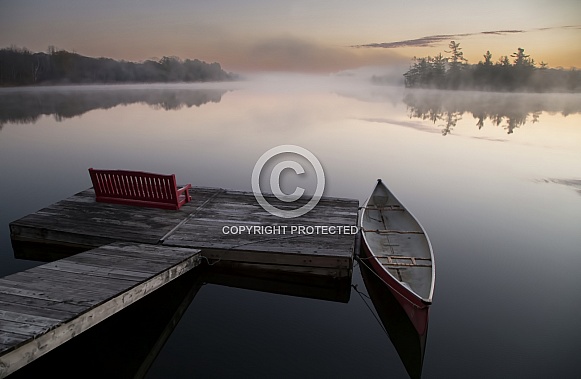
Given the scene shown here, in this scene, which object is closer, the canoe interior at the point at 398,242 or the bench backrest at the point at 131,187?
the canoe interior at the point at 398,242

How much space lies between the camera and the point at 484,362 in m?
6.32

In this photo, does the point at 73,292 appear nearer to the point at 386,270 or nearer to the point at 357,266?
the point at 386,270

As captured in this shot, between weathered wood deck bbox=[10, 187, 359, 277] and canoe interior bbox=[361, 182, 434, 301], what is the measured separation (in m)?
0.60

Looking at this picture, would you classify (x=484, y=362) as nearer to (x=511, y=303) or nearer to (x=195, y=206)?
(x=511, y=303)

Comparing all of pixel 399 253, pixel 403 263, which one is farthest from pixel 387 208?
pixel 403 263

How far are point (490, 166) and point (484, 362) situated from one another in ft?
55.6

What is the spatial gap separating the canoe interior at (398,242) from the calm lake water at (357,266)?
83 centimetres

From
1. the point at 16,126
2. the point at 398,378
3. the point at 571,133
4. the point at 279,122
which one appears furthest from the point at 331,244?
the point at 16,126

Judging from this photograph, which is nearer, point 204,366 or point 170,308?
point 204,366

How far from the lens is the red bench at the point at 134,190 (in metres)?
9.85

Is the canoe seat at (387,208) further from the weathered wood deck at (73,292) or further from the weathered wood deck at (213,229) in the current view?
the weathered wood deck at (73,292)

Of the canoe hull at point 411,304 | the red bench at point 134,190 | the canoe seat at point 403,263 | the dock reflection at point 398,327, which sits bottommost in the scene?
the dock reflection at point 398,327

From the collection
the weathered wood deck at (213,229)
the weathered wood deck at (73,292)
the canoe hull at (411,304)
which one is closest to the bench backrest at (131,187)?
the weathered wood deck at (213,229)

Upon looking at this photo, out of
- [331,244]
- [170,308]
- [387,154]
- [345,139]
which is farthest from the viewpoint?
[345,139]
